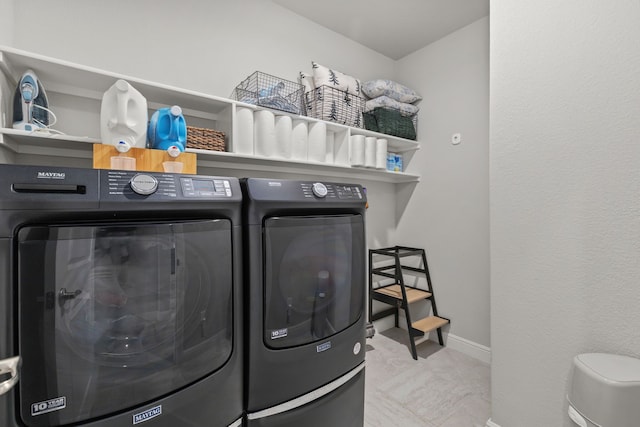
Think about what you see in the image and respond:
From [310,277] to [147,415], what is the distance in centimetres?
61

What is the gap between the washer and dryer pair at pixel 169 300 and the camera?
612 mm

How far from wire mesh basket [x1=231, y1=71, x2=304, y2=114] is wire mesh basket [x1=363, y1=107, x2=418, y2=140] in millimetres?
812

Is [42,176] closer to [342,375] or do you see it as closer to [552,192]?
[342,375]

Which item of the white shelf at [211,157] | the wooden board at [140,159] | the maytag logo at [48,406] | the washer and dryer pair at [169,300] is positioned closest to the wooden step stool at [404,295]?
the white shelf at [211,157]

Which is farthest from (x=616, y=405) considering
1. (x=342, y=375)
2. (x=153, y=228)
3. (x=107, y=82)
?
(x=107, y=82)

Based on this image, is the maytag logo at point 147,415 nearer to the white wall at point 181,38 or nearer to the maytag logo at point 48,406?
the maytag logo at point 48,406

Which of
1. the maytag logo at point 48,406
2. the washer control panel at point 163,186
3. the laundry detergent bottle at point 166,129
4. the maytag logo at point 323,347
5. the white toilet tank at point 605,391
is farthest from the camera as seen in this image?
the laundry detergent bottle at point 166,129

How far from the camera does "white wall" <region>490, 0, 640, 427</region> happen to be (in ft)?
3.81

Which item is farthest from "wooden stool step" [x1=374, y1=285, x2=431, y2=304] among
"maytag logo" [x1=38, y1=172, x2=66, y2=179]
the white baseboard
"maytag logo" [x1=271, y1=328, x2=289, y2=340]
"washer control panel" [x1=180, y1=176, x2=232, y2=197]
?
"maytag logo" [x1=38, y1=172, x2=66, y2=179]

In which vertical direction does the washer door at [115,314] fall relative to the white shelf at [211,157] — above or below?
below

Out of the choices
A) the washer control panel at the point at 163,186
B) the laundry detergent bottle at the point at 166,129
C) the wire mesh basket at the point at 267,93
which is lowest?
the washer control panel at the point at 163,186

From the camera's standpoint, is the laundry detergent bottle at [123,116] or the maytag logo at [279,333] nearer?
the maytag logo at [279,333]

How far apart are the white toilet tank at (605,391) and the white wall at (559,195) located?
0.42 feet

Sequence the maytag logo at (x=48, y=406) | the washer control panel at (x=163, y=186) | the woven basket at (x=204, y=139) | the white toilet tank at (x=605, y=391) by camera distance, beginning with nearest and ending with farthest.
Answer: the maytag logo at (x=48, y=406), the washer control panel at (x=163, y=186), the white toilet tank at (x=605, y=391), the woven basket at (x=204, y=139)
